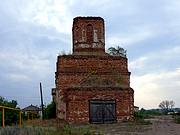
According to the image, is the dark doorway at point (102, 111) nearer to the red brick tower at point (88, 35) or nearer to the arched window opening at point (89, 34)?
the red brick tower at point (88, 35)

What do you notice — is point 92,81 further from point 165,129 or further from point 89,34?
point 165,129

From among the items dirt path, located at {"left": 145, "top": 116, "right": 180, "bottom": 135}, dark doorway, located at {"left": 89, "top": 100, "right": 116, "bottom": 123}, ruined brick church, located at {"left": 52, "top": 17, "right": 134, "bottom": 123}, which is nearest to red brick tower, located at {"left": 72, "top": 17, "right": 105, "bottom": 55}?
ruined brick church, located at {"left": 52, "top": 17, "right": 134, "bottom": 123}

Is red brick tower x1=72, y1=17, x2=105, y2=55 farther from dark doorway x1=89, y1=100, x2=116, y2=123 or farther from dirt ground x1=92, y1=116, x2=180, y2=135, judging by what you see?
dirt ground x1=92, y1=116, x2=180, y2=135

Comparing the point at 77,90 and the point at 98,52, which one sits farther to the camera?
the point at 98,52

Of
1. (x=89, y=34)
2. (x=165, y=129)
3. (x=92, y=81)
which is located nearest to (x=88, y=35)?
(x=89, y=34)

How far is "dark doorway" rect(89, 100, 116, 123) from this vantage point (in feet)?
106

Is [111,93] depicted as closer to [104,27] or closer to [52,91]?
[104,27]

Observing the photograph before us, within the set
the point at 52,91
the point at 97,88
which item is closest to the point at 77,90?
the point at 97,88

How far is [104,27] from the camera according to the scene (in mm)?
36094

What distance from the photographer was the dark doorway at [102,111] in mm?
32312

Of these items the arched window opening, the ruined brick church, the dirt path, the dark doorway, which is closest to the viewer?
the dirt path

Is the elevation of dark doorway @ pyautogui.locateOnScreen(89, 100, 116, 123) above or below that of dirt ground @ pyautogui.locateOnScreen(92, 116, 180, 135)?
above

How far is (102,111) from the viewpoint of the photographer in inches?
1275

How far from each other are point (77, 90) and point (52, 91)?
17.8 meters
